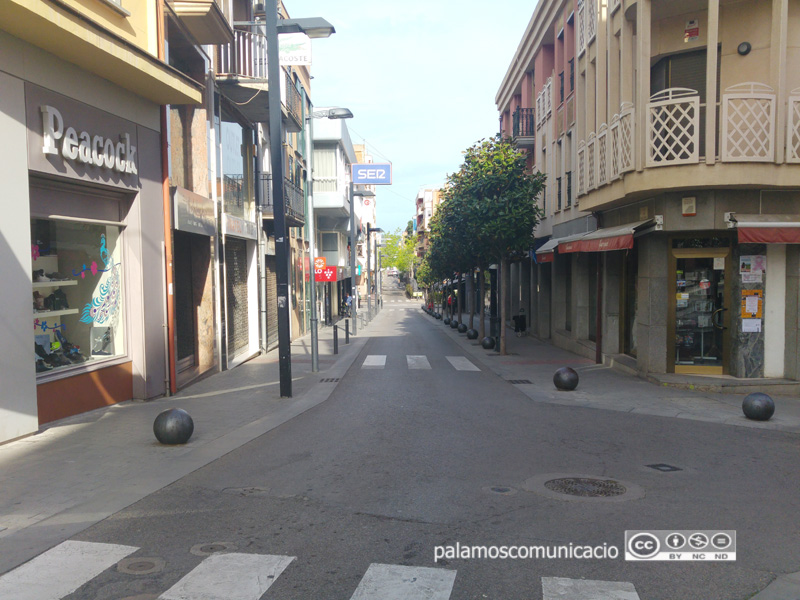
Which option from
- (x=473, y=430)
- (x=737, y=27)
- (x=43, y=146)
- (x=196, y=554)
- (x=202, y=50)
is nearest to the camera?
(x=196, y=554)

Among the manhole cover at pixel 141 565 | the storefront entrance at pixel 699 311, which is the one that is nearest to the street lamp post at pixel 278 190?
the manhole cover at pixel 141 565

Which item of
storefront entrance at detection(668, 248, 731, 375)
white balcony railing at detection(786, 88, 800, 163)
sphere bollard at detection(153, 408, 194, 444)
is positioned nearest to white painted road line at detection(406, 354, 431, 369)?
storefront entrance at detection(668, 248, 731, 375)

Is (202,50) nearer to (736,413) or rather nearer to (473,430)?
(473,430)

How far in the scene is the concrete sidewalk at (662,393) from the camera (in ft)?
34.3

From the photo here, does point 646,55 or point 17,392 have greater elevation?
point 646,55

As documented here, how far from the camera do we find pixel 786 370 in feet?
42.5

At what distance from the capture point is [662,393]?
12.5 m

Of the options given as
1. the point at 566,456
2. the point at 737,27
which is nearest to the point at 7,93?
the point at 566,456

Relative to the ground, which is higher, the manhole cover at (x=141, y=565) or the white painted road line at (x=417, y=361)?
the manhole cover at (x=141, y=565)

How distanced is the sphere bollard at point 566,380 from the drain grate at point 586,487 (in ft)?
20.2

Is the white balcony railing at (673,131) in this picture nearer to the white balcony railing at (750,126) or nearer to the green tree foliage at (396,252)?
the white balcony railing at (750,126)

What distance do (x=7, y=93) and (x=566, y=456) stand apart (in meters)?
8.01

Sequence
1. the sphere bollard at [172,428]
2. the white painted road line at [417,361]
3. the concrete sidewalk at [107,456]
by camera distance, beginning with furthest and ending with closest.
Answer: the white painted road line at [417,361], the sphere bollard at [172,428], the concrete sidewalk at [107,456]

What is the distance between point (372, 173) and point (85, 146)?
72.3 feet
